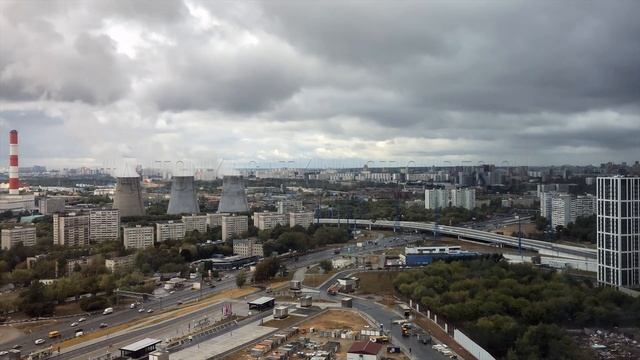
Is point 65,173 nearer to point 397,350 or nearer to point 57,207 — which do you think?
point 57,207

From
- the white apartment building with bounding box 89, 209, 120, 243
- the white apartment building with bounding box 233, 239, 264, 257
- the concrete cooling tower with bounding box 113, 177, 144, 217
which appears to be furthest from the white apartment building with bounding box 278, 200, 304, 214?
the white apartment building with bounding box 89, 209, 120, 243

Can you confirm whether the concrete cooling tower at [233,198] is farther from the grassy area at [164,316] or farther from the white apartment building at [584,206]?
the white apartment building at [584,206]

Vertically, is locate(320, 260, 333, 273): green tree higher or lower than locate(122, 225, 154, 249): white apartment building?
lower

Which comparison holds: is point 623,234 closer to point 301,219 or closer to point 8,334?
point 8,334

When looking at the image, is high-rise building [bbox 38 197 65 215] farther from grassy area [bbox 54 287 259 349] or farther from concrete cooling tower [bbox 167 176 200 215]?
grassy area [bbox 54 287 259 349]

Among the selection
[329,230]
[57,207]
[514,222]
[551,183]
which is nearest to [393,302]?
[329,230]

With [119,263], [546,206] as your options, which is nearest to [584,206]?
[546,206]

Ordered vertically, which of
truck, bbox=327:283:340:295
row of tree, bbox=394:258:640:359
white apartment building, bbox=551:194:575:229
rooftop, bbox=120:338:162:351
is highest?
white apartment building, bbox=551:194:575:229
